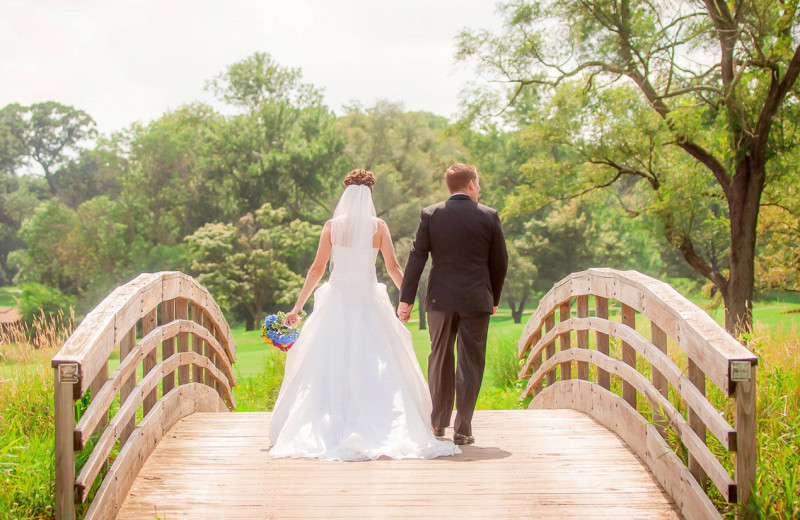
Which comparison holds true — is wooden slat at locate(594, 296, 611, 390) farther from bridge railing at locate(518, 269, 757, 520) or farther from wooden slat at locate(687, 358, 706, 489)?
wooden slat at locate(687, 358, 706, 489)

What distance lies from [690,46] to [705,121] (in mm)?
1779

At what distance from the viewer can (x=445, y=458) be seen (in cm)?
505

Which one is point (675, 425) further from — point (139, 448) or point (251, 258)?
point (251, 258)

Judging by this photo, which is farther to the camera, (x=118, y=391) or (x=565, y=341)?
(x=565, y=341)

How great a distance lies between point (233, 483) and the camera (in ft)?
14.8

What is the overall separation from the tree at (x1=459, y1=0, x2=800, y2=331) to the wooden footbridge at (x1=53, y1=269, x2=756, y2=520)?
10.6 metres

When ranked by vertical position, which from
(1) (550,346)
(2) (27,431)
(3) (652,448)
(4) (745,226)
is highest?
(4) (745,226)

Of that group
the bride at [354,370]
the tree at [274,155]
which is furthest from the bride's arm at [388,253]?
the tree at [274,155]

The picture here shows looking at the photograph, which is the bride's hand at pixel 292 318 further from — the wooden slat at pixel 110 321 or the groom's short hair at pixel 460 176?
the groom's short hair at pixel 460 176

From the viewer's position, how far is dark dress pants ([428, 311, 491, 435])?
215 inches

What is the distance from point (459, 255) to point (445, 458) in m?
1.36

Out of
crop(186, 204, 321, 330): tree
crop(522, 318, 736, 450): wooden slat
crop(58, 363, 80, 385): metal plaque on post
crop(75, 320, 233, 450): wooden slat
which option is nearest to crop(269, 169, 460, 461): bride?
crop(75, 320, 233, 450): wooden slat

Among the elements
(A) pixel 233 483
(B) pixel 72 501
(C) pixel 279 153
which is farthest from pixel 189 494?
(C) pixel 279 153

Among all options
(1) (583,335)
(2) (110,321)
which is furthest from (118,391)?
(1) (583,335)
